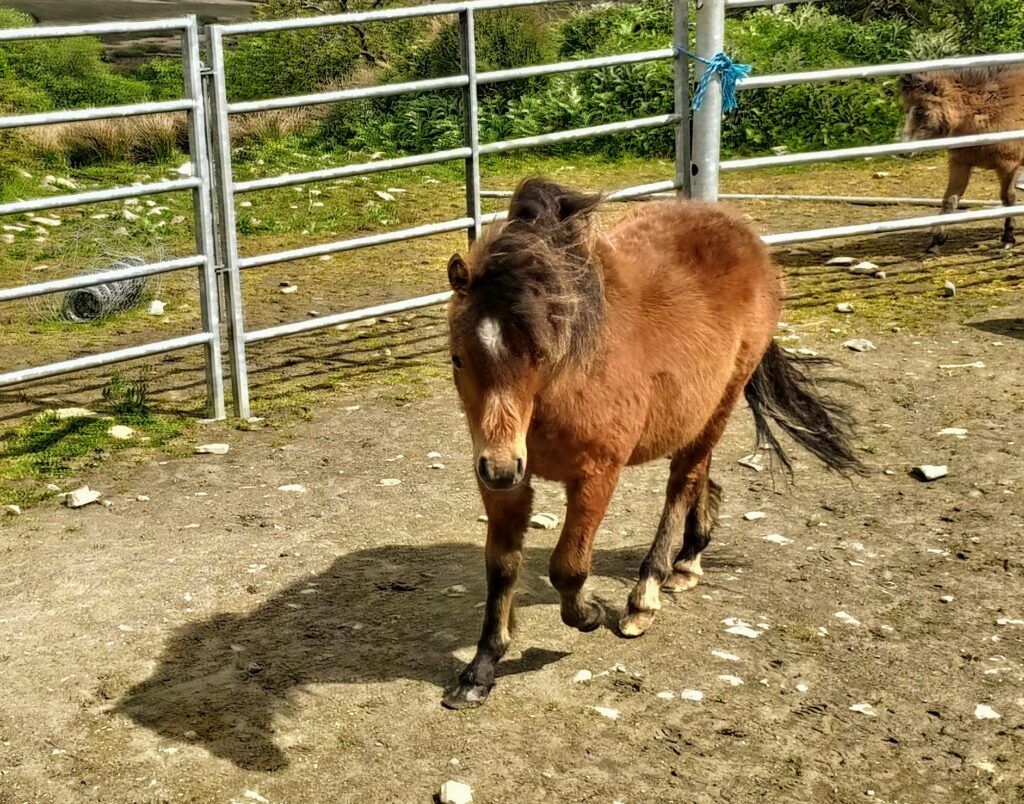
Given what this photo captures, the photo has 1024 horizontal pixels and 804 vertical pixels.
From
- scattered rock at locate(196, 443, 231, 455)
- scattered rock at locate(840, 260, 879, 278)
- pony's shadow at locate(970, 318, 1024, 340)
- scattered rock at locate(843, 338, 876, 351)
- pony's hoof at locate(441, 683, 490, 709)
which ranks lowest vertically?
pony's hoof at locate(441, 683, 490, 709)

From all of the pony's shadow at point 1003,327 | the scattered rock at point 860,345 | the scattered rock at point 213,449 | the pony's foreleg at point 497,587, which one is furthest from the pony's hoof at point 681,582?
the pony's shadow at point 1003,327

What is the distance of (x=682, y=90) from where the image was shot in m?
7.02

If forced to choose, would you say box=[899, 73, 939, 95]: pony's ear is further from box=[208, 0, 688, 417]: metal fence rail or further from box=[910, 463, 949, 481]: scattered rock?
box=[910, 463, 949, 481]: scattered rock

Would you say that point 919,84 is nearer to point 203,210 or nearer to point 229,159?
point 229,159

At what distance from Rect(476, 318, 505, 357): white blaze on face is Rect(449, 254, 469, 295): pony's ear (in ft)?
0.45

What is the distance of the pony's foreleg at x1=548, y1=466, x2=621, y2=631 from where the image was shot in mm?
3641

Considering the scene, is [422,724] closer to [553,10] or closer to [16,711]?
[16,711]

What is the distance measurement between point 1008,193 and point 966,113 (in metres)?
0.61

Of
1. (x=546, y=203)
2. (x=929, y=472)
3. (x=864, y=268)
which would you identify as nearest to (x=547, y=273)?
(x=546, y=203)

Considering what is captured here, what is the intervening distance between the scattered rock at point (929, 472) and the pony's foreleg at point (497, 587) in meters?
2.14

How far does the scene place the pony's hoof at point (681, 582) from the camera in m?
4.35

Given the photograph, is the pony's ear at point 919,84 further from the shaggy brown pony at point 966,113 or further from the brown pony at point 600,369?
the brown pony at point 600,369

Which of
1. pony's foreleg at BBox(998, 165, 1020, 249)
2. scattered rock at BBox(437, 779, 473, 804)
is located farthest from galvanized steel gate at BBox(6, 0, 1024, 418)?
scattered rock at BBox(437, 779, 473, 804)

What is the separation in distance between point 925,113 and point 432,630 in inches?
223
